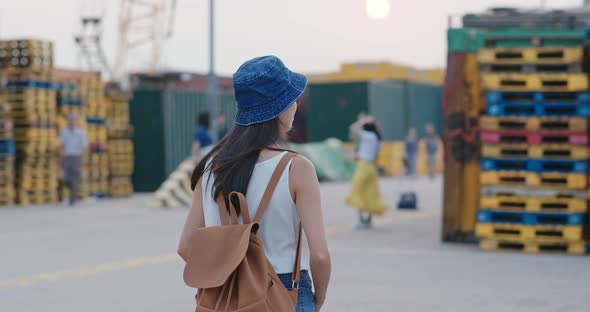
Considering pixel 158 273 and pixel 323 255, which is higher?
pixel 323 255

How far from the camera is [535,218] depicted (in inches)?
514

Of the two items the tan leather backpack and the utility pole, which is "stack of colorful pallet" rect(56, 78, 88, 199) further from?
the tan leather backpack

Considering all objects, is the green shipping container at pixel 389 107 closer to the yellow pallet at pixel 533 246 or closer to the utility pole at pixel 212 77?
the utility pole at pixel 212 77

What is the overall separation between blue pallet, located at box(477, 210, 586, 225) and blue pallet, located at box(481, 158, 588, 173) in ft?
1.93

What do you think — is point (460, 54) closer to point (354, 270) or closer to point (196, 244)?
point (354, 270)

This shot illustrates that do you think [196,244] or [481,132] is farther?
[481,132]

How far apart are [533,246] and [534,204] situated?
552mm

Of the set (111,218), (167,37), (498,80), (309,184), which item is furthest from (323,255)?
(167,37)

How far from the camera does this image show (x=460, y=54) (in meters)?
13.9

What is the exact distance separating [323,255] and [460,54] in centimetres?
1036

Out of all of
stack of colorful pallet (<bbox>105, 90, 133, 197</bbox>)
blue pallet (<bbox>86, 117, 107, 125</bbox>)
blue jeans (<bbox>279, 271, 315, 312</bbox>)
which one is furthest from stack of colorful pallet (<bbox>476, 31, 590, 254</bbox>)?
stack of colorful pallet (<bbox>105, 90, 133, 197</bbox>)

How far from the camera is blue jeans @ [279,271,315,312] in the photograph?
3.92m

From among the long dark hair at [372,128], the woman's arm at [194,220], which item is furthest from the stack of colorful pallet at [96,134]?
the woman's arm at [194,220]

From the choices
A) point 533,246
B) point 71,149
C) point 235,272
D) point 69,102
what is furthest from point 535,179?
point 69,102
